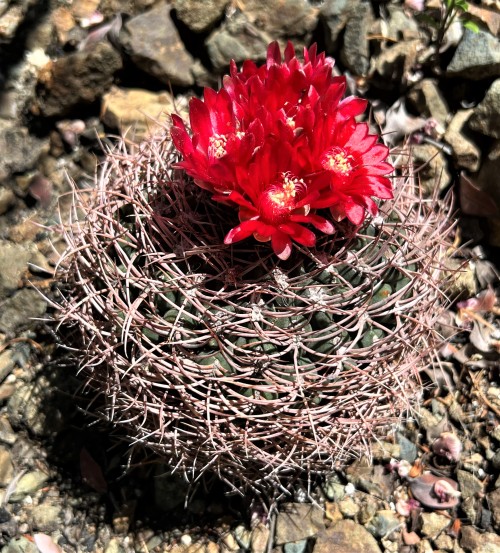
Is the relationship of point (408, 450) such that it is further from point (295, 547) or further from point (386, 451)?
point (295, 547)

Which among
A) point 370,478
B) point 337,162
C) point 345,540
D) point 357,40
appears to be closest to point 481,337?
point 370,478

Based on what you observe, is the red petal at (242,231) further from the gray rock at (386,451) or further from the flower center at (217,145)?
the gray rock at (386,451)

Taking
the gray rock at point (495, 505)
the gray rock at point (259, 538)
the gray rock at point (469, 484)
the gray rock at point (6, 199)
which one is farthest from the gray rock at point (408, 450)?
the gray rock at point (6, 199)

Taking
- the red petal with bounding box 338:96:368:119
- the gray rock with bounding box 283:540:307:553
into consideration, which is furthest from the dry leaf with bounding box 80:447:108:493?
the red petal with bounding box 338:96:368:119

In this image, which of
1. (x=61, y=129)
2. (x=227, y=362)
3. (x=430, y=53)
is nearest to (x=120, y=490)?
(x=227, y=362)

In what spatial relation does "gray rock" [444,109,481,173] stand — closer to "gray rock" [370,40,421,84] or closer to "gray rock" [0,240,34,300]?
"gray rock" [370,40,421,84]
